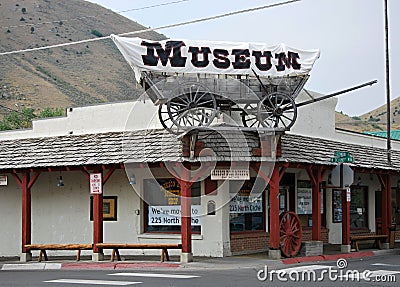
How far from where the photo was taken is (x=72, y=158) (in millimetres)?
23391

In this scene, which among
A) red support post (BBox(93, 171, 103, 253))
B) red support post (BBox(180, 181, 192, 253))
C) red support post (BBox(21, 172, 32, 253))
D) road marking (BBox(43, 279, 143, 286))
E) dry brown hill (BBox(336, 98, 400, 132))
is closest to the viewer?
road marking (BBox(43, 279, 143, 286))

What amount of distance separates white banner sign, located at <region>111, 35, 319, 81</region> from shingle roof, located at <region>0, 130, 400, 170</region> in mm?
1913

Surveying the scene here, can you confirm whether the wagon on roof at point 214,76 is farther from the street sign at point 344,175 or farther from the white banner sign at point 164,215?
the white banner sign at point 164,215

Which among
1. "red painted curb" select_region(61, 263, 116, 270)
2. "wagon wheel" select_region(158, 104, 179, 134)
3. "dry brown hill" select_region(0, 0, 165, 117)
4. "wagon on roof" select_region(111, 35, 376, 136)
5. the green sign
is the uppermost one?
"dry brown hill" select_region(0, 0, 165, 117)

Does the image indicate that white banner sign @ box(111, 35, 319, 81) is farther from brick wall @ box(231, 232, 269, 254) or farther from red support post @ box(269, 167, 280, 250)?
brick wall @ box(231, 232, 269, 254)

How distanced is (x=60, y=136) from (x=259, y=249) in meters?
7.86

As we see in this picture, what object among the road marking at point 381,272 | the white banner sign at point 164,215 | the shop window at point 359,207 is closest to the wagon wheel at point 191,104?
the white banner sign at point 164,215

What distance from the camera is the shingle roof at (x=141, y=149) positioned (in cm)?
2173

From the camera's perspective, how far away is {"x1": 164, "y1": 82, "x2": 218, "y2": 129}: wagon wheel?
21031 millimetres

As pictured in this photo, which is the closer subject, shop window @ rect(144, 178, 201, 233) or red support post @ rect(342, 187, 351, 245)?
shop window @ rect(144, 178, 201, 233)

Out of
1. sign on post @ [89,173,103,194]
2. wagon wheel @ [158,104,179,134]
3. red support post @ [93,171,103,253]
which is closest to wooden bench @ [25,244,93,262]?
red support post @ [93,171,103,253]

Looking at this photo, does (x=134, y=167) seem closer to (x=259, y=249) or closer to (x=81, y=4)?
(x=259, y=249)

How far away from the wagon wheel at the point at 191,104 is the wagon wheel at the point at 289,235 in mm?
4000

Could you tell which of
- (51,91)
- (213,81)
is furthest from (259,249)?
(51,91)
